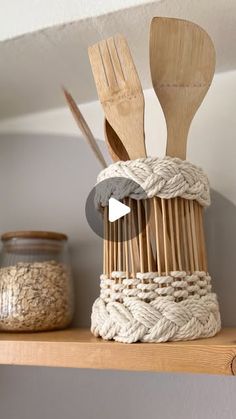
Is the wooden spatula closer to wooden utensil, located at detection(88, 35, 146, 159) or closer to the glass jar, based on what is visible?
wooden utensil, located at detection(88, 35, 146, 159)

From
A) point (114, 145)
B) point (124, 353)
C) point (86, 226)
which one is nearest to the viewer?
point (124, 353)

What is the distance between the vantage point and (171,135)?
541 millimetres

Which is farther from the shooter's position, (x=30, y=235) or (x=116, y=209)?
(x=30, y=235)

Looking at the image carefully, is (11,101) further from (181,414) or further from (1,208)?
(181,414)

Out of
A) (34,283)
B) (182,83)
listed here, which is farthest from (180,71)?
(34,283)

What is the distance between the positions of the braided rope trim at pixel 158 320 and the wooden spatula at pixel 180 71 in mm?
176

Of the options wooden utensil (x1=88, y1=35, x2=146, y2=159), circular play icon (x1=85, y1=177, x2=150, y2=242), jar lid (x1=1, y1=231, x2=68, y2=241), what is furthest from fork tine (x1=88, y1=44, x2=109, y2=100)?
jar lid (x1=1, y1=231, x2=68, y2=241)

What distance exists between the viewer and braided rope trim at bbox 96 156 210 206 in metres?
0.49

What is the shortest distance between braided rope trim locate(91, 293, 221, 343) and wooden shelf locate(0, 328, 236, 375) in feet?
0.03

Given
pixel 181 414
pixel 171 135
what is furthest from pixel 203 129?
pixel 181 414

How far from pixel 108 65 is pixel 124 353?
324 mm

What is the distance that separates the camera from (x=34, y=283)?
595 mm

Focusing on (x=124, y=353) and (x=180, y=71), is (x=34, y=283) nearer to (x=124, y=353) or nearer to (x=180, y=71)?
(x=124, y=353)

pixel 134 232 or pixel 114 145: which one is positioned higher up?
pixel 114 145
